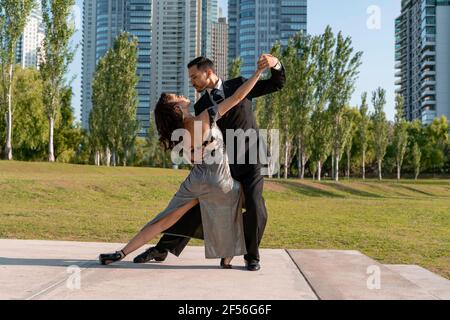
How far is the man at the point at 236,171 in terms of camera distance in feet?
12.2

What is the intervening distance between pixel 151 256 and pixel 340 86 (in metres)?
35.4

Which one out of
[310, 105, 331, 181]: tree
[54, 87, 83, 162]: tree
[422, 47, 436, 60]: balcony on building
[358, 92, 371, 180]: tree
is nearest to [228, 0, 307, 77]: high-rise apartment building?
[422, 47, 436, 60]: balcony on building

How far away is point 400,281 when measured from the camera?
332 cm

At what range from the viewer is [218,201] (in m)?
3.68

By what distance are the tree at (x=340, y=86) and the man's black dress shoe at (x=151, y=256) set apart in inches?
1384

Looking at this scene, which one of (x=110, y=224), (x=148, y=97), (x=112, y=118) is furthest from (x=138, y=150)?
(x=110, y=224)

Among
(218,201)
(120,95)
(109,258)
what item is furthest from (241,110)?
(120,95)

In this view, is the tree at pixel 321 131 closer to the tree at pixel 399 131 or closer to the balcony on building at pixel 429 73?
the tree at pixel 399 131

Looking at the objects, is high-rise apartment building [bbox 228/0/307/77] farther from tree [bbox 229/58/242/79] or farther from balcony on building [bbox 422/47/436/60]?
tree [bbox 229/58/242/79]

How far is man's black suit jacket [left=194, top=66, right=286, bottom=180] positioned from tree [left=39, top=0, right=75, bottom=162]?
A: 26.8m

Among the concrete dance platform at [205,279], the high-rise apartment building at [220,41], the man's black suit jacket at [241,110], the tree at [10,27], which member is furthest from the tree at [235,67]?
the high-rise apartment building at [220,41]

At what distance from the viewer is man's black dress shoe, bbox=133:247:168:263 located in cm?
388

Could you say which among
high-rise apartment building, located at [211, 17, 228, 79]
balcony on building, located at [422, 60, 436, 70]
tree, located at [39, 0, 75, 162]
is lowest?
tree, located at [39, 0, 75, 162]

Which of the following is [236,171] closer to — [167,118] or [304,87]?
[167,118]
